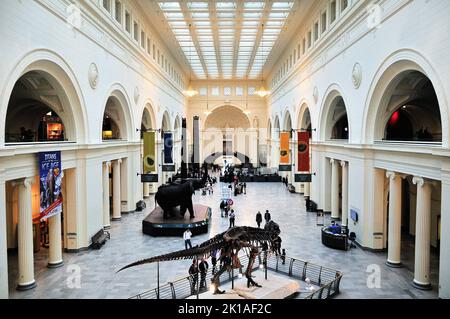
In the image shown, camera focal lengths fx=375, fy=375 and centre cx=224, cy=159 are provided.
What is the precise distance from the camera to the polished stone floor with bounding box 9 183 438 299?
33.9 feet

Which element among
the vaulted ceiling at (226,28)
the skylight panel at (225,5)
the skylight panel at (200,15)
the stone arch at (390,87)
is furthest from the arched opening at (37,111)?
the stone arch at (390,87)

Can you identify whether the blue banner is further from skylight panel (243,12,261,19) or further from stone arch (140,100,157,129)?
skylight panel (243,12,261,19)

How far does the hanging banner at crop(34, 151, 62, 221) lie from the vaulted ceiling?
39.7 ft

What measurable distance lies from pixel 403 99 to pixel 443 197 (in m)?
5.22

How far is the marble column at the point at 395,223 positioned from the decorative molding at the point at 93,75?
37.4 ft

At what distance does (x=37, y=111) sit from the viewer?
1891cm

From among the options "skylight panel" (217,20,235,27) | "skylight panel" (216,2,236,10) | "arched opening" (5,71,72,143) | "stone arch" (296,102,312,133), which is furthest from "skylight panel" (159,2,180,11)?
"stone arch" (296,102,312,133)

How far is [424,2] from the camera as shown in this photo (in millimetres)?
9688

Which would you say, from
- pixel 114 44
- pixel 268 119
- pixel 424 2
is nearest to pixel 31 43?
pixel 114 44

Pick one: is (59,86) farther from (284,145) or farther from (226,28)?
(226,28)

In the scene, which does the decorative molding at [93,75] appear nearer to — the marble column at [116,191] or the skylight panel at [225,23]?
the marble column at [116,191]

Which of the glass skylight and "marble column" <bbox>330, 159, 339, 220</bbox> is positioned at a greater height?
the glass skylight

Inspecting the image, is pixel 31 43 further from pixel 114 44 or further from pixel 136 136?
pixel 136 136

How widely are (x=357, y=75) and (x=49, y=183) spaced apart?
1153 centimetres
